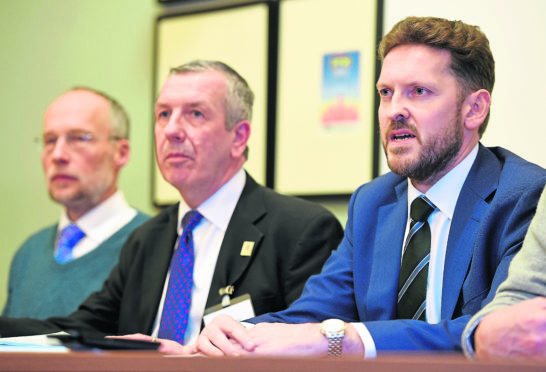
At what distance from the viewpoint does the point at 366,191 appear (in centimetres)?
202

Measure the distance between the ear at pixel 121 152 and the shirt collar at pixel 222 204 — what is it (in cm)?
84

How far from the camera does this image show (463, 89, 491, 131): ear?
1.90 m

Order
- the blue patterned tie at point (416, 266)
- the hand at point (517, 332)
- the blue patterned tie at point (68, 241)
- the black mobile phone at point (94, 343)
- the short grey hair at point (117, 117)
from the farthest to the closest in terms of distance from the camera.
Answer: the short grey hair at point (117, 117) < the blue patterned tie at point (68, 241) < the blue patterned tie at point (416, 266) < the hand at point (517, 332) < the black mobile phone at point (94, 343)

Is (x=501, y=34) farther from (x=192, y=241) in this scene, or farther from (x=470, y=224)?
(x=192, y=241)

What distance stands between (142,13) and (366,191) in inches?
76.4

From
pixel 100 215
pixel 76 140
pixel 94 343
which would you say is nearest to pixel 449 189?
pixel 94 343

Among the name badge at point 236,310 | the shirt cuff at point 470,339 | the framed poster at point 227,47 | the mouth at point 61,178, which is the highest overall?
the framed poster at point 227,47

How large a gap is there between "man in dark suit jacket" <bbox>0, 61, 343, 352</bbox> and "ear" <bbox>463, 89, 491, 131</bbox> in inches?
24.3

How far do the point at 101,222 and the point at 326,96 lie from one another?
1.13 m

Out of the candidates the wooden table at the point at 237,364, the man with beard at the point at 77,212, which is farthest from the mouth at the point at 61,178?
the wooden table at the point at 237,364

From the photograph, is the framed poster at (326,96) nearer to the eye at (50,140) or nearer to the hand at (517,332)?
the eye at (50,140)

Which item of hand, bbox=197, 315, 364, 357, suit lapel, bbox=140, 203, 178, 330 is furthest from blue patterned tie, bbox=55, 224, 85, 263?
hand, bbox=197, 315, 364, 357

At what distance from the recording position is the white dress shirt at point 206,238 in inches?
89.0

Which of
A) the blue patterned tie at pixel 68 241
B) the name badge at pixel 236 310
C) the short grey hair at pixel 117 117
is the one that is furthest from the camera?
the short grey hair at pixel 117 117
